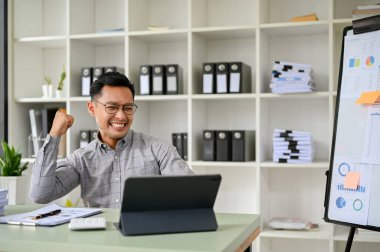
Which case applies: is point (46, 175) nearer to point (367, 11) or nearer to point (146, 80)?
point (146, 80)

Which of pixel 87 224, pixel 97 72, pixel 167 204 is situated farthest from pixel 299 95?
pixel 87 224

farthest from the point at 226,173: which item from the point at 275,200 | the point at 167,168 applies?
the point at 167,168

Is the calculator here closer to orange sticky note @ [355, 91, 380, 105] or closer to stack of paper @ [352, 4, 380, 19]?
orange sticky note @ [355, 91, 380, 105]

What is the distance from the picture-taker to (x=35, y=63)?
4438 mm

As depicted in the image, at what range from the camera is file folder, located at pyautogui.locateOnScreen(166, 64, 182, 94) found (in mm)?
3785

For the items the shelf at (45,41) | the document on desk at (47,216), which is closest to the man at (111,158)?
the document on desk at (47,216)

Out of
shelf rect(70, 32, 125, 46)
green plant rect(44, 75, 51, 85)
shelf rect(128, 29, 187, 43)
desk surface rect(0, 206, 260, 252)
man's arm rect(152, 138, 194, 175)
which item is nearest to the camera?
desk surface rect(0, 206, 260, 252)

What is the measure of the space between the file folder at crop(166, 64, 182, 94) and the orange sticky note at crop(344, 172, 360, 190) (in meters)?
1.69

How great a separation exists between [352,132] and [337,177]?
219 mm

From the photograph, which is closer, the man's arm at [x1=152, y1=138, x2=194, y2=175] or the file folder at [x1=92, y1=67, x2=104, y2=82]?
the man's arm at [x1=152, y1=138, x2=194, y2=175]

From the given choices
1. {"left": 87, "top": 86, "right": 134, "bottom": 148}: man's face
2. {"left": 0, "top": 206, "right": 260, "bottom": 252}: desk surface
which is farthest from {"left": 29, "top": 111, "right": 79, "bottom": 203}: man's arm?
{"left": 0, "top": 206, "right": 260, "bottom": 252}: desk surface

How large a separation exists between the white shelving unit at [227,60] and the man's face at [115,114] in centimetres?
119

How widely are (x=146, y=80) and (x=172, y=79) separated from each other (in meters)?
0.19

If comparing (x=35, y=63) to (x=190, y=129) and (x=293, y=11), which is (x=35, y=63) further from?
(x=293, y=11)
